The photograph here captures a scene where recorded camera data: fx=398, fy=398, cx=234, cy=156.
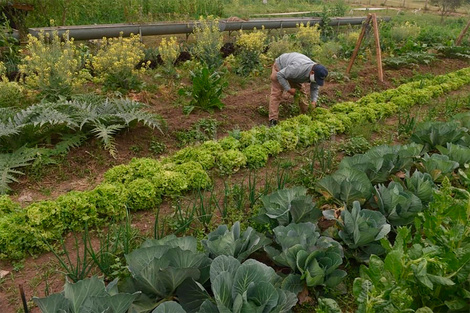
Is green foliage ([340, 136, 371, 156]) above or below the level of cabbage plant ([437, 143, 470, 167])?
below

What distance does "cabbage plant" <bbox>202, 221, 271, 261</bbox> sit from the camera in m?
2.92

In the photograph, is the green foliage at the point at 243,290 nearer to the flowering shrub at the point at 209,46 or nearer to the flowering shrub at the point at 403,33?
the flowering shrub at the point at 209,46

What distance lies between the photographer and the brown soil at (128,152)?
332 cm

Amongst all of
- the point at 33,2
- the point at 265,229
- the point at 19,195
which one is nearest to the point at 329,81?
the point at 265,229

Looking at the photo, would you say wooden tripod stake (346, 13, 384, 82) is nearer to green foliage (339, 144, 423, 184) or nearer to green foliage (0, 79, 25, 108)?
green foliage (339, 144, 423, 184)

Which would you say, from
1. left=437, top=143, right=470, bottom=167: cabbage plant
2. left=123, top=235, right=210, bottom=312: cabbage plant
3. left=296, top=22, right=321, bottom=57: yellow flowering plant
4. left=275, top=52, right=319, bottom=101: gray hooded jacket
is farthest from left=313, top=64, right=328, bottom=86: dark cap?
left=296, top=22, right=321, bottom=57: yellow flowering plant

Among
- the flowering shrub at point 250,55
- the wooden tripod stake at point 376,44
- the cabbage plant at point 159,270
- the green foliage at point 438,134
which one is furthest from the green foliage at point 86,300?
the wooden tripod stake at point 376,44

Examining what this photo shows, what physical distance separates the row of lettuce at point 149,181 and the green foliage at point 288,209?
117 cm

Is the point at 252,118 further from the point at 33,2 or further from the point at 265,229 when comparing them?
the point at 33,2

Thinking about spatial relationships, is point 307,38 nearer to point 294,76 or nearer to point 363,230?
point 294,76

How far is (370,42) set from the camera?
12430 mm

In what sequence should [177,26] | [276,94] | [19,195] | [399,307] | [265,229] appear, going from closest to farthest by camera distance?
1. [399,307]
2. [265,229]
3. [19,195]
4. [276,94]
5. [177,26]

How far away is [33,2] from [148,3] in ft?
13.1

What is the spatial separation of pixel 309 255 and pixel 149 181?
2.20 m
